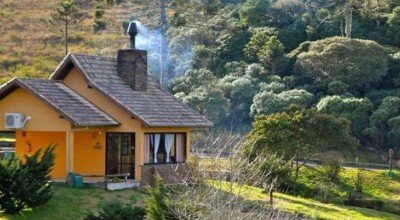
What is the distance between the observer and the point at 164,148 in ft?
89.2

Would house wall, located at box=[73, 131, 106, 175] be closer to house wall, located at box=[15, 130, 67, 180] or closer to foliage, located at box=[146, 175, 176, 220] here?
house wall, located at box=[15, 130, 67, 180]

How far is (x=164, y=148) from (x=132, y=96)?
220 cm

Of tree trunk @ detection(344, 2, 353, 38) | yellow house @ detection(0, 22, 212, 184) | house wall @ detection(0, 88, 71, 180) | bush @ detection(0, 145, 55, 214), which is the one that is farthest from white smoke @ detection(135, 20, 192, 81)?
bush @ detection(0, 145, 55, 214)

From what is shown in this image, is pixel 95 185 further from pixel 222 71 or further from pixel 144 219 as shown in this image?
pixel 222 71

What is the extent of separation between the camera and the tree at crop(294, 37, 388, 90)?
1863 inches

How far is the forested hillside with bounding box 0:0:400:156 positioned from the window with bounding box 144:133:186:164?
1520cm

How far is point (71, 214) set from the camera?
814 inches

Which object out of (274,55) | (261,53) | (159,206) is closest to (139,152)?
(159,206)

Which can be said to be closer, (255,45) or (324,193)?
(324,193)

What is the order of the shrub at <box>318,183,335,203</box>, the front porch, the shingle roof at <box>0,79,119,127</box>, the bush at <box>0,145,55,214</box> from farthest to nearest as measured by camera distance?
the shrub at <box>318,183,335,203</box>
the front porch
the shingle roof at <box>0,79,119,127</box>
the bush at <box>0,145,55,214</box>

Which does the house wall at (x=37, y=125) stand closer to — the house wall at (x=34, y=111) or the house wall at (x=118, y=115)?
the house wall at (x=34, y=111)

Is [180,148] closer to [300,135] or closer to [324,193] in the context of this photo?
[300,135]

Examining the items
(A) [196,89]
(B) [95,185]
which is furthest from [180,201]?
(A) [196,89]

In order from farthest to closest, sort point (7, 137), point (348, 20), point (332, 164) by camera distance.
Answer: point (348, 20)
point (7, 137)
point (332, 164)
